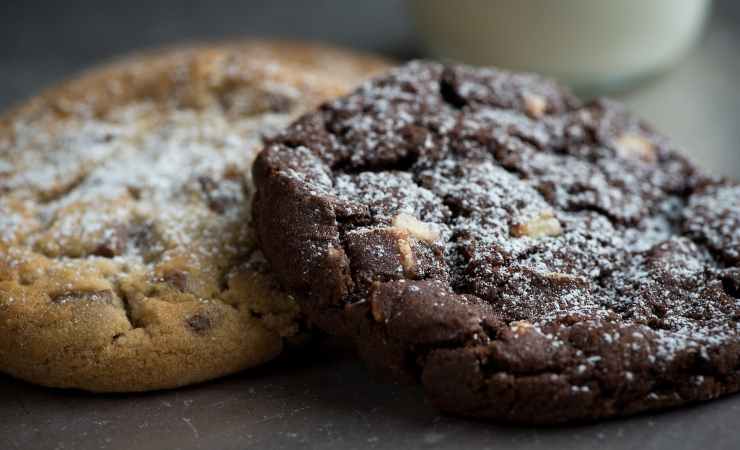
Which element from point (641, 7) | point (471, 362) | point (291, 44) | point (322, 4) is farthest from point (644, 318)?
point (322, 4)

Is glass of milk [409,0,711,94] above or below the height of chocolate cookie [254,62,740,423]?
above

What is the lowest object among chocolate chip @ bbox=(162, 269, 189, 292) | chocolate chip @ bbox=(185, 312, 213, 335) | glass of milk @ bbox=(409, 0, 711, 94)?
chocolate chip @ bbox=(185, 312, 213, 335)

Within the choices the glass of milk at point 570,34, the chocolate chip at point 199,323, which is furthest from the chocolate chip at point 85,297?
the glass of milk at point 570,34

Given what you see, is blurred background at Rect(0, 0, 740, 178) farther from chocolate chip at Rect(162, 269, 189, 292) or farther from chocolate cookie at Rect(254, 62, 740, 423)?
chocolate chip at Rect(162, 269, 189, 292)

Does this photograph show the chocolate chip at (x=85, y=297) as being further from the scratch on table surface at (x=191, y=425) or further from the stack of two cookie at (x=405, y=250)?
the scratch on table surface at (x=191, y=425)

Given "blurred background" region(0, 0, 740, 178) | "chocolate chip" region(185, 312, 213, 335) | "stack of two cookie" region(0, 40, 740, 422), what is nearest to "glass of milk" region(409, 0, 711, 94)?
"blurred background" region(0, 0, 740, 178)

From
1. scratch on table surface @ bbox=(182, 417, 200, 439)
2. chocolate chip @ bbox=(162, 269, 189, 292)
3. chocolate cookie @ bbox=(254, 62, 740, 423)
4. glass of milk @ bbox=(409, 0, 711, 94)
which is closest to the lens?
chocolate cookie @ bbox=(254, 62, 740, 423)

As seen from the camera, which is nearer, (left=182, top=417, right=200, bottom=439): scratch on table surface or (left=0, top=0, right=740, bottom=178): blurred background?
(left=182, top=417, right=200, bottom=439): scratch on table surface
